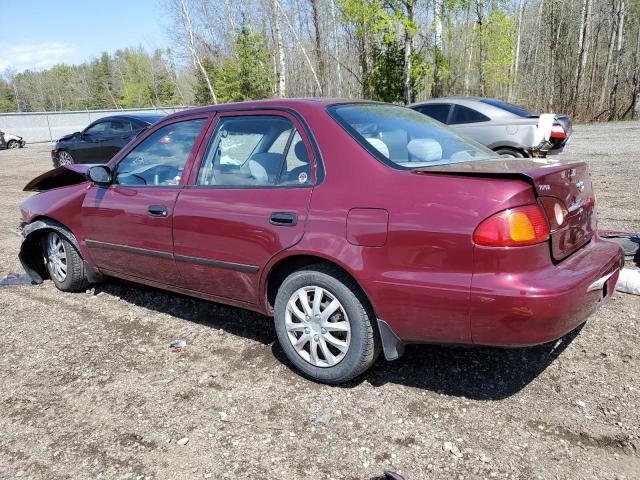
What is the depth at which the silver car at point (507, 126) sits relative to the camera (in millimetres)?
8758

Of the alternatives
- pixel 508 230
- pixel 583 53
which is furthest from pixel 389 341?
pixel 583 53

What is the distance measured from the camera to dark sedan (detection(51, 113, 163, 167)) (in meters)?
12.9

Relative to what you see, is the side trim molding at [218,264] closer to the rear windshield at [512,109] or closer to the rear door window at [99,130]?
A: the rear windshield at [512,109]

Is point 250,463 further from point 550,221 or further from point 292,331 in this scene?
point 550,221

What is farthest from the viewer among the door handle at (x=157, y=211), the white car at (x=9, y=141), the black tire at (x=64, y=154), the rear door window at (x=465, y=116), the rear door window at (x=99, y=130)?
the white car at (x=9, y=141)

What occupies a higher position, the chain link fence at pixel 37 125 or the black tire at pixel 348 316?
the chain link fence at pixel 37 125

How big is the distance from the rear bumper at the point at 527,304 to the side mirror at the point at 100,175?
312 cm

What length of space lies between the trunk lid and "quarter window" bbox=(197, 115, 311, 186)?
85cm

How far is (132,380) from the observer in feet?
10.7

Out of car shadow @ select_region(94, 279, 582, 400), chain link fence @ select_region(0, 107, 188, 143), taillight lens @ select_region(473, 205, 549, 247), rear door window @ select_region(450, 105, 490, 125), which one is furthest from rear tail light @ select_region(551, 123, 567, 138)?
chain link fence @ select_region(0, 107, 188, 143)

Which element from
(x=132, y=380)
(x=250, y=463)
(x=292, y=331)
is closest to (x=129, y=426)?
(x=132, y=380)

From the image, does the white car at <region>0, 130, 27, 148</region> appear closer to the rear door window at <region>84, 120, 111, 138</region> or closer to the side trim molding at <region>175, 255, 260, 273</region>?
the rear door window at <region>84, 120, 111, 138</region>

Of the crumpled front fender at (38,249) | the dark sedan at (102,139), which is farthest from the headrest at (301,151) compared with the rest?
the dark sedan at (102,139)

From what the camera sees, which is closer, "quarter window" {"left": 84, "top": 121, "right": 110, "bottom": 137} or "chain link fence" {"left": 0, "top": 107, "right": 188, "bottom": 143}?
"quarter window" {"left": 84, "top": 121, "right": 110, "bottom": 137}
